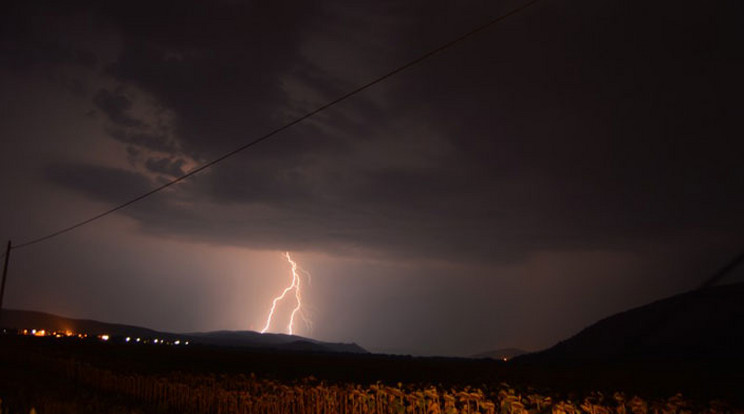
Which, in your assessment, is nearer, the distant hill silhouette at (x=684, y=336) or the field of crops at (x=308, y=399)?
the field of crops at (x=308, y=399)

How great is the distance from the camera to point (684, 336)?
92250mm

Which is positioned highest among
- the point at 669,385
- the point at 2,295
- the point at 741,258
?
the point at 2,295

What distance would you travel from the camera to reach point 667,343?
90812 millimetres

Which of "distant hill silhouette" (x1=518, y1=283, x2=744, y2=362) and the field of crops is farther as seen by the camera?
"distant hill silhouette" (x1=518, y1=283, x2=744, y2=362)

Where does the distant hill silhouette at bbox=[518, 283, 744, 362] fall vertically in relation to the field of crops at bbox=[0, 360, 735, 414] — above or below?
above

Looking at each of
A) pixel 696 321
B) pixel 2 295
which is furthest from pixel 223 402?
pixel 696 321

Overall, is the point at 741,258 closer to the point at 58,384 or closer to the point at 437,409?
the point at 437,409

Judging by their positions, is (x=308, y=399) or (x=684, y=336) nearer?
(x=308, y=399)

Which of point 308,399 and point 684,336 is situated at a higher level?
point 684,336

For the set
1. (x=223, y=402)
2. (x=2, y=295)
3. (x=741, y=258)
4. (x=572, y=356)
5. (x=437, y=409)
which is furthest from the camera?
(x=572, y=356)

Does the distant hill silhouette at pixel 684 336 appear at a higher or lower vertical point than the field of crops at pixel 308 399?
higher

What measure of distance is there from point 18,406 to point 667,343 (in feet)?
322

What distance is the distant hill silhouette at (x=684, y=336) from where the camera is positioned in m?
83.1

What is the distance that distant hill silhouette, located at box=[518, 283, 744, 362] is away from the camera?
83.1 meters
